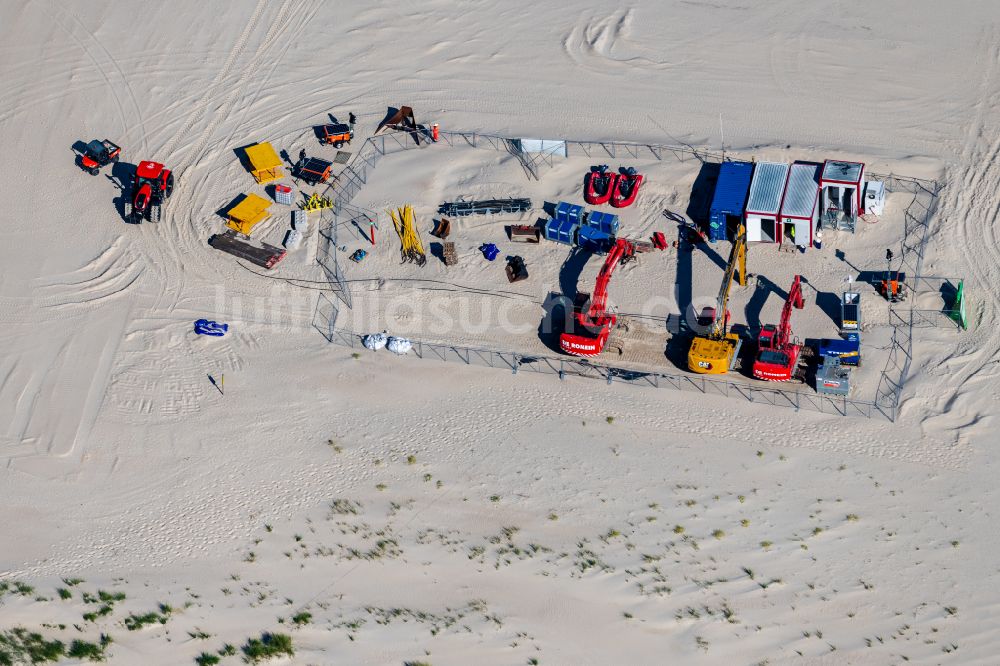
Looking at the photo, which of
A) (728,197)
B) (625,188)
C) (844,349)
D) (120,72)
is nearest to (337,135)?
(120,72)

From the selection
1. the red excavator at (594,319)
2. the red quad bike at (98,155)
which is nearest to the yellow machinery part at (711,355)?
the red excavator at (594,319)

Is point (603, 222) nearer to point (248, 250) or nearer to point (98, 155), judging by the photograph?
point (248, 250)

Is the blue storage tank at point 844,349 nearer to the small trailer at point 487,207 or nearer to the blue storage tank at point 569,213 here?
the blue storage tank at point 569,213

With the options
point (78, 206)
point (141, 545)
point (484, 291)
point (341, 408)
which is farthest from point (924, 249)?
point (78, 206)

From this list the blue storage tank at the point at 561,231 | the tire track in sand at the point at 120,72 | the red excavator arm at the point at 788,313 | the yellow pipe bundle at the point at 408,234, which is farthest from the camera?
the tire track in sand at the point at 120,72

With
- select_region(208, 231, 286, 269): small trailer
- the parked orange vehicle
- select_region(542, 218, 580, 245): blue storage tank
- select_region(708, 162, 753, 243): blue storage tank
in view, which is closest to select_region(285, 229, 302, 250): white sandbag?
select_region(208, 231, 286, 269): small trailer

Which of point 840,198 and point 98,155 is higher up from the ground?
point 840,198
